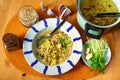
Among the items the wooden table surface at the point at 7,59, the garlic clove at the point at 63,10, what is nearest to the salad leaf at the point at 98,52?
the wooden table surface at the point at 7,59

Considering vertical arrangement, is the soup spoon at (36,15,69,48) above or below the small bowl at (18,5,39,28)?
below

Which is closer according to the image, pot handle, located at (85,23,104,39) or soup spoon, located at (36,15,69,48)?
pot handle, located at (85,23,104,39)

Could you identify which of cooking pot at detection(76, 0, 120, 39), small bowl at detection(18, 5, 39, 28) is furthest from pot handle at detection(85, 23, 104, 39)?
small bowl at detection(18, 5, 39, 28)

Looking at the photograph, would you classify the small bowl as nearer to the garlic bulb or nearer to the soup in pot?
the garlic bulb

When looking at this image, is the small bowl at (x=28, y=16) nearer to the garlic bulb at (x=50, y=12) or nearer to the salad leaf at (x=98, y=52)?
the garlic bulb at (x=50, y=12)

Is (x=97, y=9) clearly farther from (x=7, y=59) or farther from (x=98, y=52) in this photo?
(x=7, y=59)

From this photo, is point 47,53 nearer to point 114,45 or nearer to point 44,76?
point 44,76
